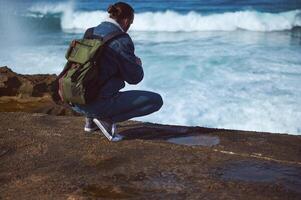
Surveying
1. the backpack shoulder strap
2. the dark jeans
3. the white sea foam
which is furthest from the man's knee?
the white sea foam

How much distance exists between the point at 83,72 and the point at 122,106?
62cm

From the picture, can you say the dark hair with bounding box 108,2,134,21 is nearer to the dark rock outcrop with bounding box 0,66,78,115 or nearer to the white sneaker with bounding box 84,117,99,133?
the white sneaker with bounding box 84,117,99,133

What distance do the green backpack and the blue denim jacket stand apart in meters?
0.06

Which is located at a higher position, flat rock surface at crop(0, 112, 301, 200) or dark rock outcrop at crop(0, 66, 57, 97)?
flat rock surface at crop(0, 112, 301, 200)

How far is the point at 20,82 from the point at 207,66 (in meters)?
5.39

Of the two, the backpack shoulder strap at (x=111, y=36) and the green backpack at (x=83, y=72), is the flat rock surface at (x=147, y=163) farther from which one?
the backpack shoulder strap at (x=111, y=36)

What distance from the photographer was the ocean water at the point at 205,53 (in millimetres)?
8883

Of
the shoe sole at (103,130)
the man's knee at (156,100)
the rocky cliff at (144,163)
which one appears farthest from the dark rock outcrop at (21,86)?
the man's knee at (156,100)

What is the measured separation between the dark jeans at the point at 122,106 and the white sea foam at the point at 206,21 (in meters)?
15.5

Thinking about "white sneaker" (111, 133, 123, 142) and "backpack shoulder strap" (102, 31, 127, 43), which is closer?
"backpack shoulder strap" (102, 31, 127, 43)

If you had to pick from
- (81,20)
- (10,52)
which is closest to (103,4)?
(81,20)

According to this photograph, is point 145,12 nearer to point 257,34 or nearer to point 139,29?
point 139,29

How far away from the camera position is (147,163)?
4.41 meters

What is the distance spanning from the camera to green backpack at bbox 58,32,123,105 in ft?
13.9
